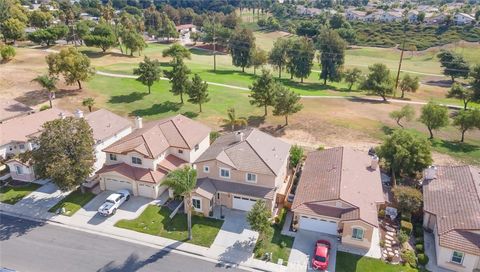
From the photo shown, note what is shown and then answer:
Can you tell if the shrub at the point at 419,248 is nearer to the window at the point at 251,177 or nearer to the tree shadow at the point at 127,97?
the window at the point at 251,177

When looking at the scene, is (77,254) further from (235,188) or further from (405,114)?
(405,114)

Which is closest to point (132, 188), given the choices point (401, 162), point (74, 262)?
point (74, 262)

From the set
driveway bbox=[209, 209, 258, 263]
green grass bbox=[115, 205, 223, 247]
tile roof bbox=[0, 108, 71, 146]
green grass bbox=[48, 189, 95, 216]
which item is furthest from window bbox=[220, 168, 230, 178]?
tile roof bbox=[0, 108, 71, 146]

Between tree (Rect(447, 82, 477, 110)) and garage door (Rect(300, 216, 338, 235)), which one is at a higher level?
tree (Rect(447, 82, 477, 110))

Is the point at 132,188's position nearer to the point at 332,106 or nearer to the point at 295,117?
the point at 295,117

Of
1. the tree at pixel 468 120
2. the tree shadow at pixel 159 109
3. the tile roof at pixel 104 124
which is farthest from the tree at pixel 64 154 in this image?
the tree at pixel 468 120

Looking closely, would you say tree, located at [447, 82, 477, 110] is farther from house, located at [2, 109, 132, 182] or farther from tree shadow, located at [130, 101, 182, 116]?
house, located at [2, 109, 132, 182]

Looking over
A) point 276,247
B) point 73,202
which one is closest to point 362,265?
point 276,247
